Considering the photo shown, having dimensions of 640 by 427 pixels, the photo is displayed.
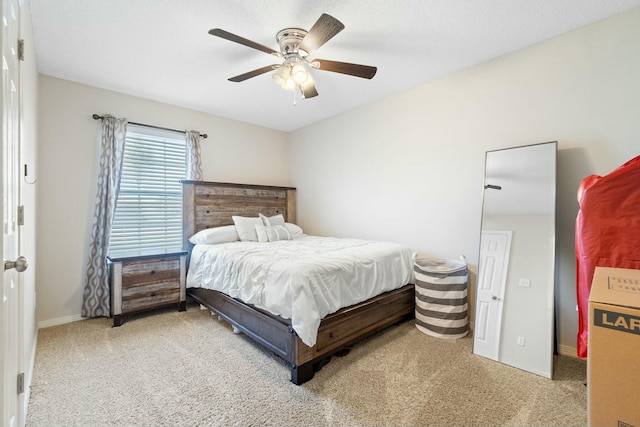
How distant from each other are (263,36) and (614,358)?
2.76 m

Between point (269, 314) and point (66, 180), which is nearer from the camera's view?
point (269, 314)

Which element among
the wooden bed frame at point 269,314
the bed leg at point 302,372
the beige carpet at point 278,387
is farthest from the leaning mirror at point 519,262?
the bed leg at point 302,372

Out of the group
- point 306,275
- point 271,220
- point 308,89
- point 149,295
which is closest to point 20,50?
point 308,89

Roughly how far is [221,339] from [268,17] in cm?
277

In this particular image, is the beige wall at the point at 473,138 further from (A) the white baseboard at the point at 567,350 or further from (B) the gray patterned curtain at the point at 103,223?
(B) the gray patterned curtain at the point at 103,223

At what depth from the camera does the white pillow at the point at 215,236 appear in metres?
3.44

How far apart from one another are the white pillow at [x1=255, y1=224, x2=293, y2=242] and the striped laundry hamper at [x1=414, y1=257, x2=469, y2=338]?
1.89 meters

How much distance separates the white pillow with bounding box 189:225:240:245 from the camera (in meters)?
3.44

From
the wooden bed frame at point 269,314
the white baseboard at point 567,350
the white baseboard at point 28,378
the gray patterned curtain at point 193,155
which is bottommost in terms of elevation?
the white baseboard at point 28,378

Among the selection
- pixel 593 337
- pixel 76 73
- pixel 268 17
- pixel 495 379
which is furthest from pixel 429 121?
pixel 76 73

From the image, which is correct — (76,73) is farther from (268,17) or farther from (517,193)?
(517,193)

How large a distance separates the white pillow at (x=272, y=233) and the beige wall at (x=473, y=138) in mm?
834

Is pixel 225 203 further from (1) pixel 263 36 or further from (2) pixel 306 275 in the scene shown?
(2) pixel 306 275

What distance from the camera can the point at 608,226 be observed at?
1.63 m
